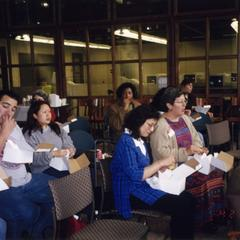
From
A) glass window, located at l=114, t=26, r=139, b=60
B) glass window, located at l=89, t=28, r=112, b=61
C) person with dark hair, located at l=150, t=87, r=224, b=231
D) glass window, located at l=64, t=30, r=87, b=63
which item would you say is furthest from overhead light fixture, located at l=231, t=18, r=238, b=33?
person with dark hair, located at l=150, t=87, r=224, b=231

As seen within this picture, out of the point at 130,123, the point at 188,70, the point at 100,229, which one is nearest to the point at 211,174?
the point at 130,123

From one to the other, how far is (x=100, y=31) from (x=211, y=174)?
4080 mm

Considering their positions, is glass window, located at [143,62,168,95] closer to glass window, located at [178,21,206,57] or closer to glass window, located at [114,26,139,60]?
glass window, located at [114,26,139,60]

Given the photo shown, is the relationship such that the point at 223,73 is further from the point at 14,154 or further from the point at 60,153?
the point at 14,154

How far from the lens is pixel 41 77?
6.74 meters

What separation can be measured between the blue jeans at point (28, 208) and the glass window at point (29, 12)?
4.48 meters

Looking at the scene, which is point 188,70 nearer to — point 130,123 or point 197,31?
point 197,31

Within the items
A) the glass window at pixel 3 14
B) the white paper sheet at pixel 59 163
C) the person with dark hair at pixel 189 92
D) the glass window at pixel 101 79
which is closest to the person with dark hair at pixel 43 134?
the white paper sheet at pixel 59 163

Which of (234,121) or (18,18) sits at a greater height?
(18,18)

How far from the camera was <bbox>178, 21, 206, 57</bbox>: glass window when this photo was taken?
5.87 meters

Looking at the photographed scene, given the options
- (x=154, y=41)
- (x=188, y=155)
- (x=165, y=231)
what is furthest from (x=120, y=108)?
(x=154, y=41)

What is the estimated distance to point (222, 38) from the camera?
5.68m

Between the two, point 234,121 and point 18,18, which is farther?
point 18,18

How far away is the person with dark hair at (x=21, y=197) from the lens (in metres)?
2.29
